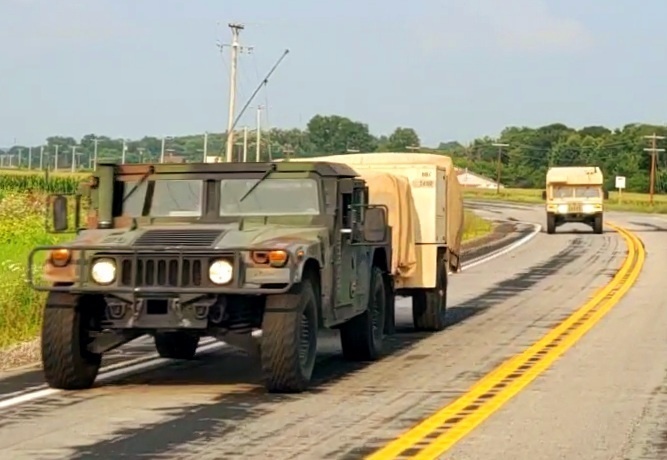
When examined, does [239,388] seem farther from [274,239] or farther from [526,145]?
[526,145]

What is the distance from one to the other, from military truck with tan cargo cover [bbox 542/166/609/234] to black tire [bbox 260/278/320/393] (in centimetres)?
4381

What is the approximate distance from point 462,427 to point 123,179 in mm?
4853

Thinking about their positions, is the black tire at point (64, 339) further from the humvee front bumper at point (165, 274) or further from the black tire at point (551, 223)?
the black tire at point (551, 223)

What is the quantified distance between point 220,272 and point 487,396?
2.49 meters

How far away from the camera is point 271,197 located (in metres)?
13.1

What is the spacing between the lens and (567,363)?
1434 centimetres

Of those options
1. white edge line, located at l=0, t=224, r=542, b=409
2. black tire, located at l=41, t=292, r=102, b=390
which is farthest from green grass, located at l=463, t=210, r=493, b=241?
black tire, located at l=41, t=292, r=102, b=390

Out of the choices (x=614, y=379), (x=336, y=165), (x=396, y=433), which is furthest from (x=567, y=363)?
(x=396, y=433)

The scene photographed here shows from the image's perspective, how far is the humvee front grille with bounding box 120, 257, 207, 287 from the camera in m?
11.5

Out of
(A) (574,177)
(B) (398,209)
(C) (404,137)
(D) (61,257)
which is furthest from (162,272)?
(C) (404,137)

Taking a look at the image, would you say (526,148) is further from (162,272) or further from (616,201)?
(162,272)

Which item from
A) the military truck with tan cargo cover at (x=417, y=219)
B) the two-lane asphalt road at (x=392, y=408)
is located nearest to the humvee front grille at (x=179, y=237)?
the two-lane asphalt road at (x=392, y=408)

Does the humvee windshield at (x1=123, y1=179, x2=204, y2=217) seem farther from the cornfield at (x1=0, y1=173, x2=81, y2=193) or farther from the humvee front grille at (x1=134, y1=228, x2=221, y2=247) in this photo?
the cornfield at (x1=0, y1=173, x2=81, y2=193)

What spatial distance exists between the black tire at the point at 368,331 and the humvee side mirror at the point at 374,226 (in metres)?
1.22
